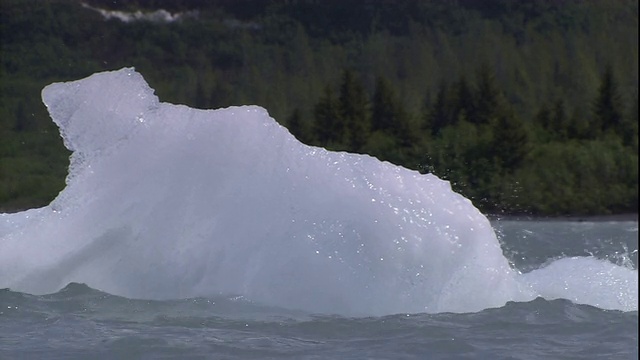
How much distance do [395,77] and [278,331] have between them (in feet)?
95.2

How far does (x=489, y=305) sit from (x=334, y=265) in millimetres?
793

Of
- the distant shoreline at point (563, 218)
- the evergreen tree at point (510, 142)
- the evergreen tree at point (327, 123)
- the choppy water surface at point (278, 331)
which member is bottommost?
the choppy water surface at point (278, 331)

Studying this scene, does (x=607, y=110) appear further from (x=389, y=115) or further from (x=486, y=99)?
(x=389, y=115)

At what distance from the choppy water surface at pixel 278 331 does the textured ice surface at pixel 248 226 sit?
0.13 metres

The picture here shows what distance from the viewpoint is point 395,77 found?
33.9 meters

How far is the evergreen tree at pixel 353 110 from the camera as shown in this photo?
30.1 m

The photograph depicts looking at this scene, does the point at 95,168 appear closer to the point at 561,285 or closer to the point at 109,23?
the point at 561,285

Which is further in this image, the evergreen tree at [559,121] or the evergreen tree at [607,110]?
the evergreen tree at [559,121]

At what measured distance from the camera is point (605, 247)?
13.4 metres

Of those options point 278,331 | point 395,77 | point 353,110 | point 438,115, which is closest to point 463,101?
point 438,115

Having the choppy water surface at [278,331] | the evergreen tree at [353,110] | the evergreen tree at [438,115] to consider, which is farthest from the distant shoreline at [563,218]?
the choppy water surface at [278,331]

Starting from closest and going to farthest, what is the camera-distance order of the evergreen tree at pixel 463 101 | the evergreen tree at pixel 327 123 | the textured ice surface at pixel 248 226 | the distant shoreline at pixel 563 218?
the textured ice surface at pixel 248 226, the distant shoreline at pixel 563 218, the evergreen tree at pixel 327 123, the evergreen tree at pixel 463 101

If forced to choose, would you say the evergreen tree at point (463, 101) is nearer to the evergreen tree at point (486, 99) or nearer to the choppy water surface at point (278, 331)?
the evergreen tree at point (486, 99)

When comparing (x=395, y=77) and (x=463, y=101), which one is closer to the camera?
(x=463, y=101)
